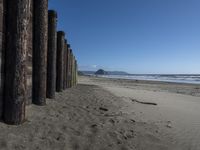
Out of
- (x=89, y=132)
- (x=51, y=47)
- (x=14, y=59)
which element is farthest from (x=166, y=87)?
(x=14, y=59)

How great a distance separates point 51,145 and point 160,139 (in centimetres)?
228

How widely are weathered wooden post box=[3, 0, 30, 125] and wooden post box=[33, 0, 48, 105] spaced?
Result: 1532 millimetres

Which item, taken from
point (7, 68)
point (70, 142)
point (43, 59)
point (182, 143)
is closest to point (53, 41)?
point (43, 59)

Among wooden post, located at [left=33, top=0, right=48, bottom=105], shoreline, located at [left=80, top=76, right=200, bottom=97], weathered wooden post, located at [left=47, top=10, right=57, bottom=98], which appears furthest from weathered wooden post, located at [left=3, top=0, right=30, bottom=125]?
shoreline, located at [left=80, top=76, right=200, bottom=97]

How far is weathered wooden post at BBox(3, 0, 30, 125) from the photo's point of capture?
454 cm

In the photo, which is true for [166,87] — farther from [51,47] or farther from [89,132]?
[89,132]

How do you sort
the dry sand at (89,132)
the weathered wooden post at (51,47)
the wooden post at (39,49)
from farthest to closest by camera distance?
the weathered wooden post at (51,47)
the wooden post at (39,49)
the dry sand at (89,132)

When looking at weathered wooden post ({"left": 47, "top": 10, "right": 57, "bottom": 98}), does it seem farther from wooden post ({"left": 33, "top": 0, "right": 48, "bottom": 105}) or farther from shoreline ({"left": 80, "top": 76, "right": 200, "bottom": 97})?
shoreline ({"left": 80, "top": 76, "right": 200, "bottom": 97})

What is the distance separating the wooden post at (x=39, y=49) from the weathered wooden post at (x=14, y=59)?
1.53 m

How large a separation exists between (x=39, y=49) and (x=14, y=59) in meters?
1.69

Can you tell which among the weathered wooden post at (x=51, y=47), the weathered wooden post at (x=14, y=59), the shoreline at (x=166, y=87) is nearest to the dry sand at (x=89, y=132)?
the weathered wooden post at (x=14, y=59)

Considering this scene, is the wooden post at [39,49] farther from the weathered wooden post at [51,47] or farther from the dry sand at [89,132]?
the weathered wooden post at [51,47]

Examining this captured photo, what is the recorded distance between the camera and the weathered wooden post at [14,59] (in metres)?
4.54

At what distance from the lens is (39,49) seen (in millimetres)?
6195
